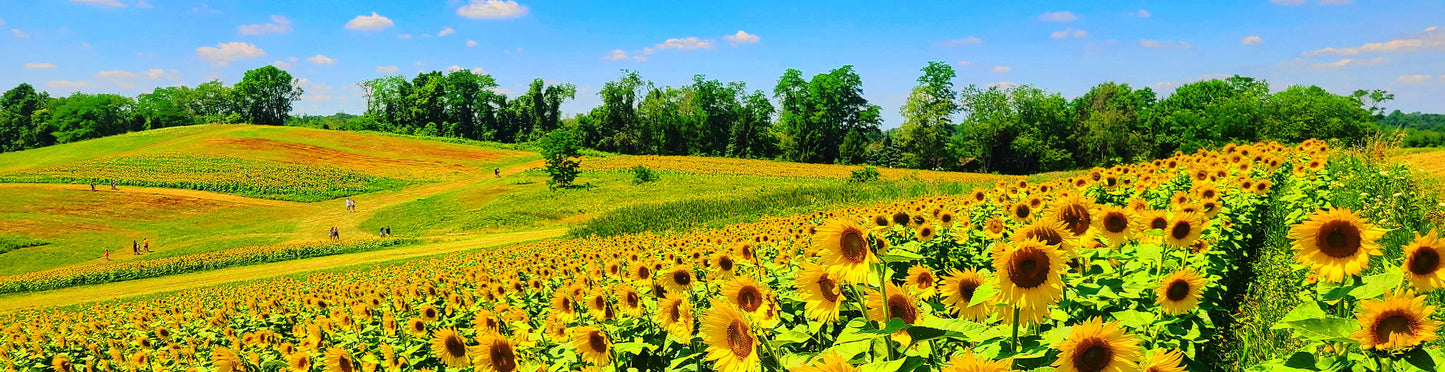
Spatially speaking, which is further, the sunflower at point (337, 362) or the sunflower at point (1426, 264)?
the sunflower at point (337, 362)

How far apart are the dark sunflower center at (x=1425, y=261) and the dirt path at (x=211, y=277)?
20.5m

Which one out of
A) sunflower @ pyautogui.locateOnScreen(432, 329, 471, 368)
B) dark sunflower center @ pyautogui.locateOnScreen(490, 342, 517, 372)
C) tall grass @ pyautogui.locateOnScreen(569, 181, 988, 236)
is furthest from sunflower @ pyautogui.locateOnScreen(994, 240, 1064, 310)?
tall grass @ pyautogui.locateOnScreen(569, 181, 988, 236)

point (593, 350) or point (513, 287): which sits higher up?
point (593, 350)

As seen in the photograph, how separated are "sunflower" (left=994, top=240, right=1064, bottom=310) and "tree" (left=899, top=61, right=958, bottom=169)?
65017mm

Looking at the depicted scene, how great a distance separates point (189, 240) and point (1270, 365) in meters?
39.1

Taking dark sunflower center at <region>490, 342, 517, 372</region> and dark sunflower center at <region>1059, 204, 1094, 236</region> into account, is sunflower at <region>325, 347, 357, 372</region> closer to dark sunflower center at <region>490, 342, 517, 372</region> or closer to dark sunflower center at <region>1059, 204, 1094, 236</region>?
dark sunflower center at <region>490, 342, 517, 372</region>

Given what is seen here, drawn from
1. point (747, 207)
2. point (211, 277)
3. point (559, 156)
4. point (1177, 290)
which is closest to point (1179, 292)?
point (1177, 290)


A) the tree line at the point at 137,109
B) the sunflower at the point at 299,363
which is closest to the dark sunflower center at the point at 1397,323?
the sunflower at the point at 299,363

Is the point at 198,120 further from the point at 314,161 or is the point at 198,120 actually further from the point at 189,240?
the point at 189,240

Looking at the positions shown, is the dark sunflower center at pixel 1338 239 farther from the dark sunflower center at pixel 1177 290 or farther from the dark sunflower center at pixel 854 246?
the dark sunflower center at pixel 854 246

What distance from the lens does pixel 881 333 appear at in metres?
1.57

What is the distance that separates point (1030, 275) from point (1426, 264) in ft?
4.51

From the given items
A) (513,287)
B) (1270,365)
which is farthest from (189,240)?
(1270,365)

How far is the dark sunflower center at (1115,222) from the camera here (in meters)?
2.89
